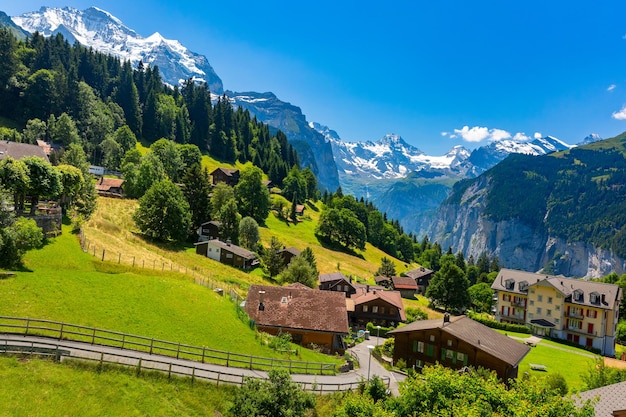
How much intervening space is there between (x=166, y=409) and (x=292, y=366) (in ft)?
39.2

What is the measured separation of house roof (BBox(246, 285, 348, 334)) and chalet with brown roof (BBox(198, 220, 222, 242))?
3543 cm

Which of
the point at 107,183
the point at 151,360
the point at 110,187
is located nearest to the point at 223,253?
the point at 110,187

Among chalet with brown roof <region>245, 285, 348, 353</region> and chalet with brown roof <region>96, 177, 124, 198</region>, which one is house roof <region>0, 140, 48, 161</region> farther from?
chalet with brown roof <region>245, 285, 348, 353</region>

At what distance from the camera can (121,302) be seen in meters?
35.0

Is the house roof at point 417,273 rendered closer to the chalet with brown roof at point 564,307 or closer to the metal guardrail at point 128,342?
the chalet with brown roof at point 564,307

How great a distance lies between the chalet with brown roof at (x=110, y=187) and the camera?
93.8 metres

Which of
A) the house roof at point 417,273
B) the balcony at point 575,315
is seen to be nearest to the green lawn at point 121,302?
the balcony at point 575,315

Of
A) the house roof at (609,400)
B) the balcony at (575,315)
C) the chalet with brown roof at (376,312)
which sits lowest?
the chalet with brown roof at (376,312)

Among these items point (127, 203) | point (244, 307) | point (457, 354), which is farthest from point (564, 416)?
point (127, 203)

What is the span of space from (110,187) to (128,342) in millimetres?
80291

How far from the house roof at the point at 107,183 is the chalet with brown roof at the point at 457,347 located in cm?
7886

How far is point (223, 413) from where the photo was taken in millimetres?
25094

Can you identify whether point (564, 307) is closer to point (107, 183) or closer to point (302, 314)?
point (302, 314)

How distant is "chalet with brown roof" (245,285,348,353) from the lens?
4550 cm
